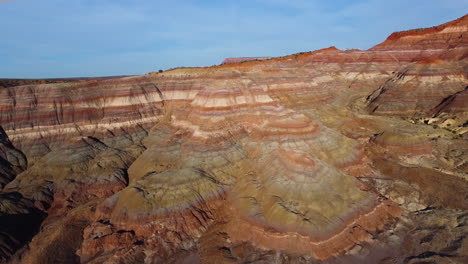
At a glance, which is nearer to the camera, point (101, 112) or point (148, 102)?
point (101, 112)

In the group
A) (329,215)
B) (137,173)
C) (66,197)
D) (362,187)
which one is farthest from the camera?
(137,173)

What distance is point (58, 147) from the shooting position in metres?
33.2

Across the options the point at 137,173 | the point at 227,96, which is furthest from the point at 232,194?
the point at 227,96

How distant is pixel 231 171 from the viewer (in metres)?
26.9

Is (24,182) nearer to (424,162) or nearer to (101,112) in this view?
(101,112)

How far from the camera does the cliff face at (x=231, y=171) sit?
1920 centimetres

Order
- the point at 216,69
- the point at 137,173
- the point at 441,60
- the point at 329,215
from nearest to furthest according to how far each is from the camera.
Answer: the point at 329,215 → the point at 137,173 → the point at 216,69 → the point at 441,60

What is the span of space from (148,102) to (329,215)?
31653 mm

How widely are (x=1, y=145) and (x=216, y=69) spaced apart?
105 ft

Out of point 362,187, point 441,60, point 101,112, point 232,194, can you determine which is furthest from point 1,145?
point 441,60

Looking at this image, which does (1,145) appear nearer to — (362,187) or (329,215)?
(329,215)

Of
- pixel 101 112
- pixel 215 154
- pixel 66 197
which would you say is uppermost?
pixel 101 112

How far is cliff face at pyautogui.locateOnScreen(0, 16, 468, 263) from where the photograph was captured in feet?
63.0

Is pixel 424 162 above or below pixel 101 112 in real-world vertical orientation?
below
